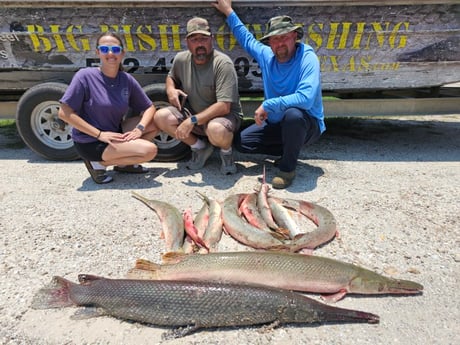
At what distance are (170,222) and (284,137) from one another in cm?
188

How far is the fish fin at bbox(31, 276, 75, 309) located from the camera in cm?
247

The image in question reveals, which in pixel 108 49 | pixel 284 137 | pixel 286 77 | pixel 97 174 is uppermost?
pixel 108 49

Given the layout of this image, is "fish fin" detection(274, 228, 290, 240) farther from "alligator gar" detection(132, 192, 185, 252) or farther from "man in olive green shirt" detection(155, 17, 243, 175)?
"man in olive green shirt" detection(155, 17, 243, 175)

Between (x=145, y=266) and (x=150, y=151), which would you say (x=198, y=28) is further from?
(x=145, y=266)

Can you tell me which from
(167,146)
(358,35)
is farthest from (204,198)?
(358,35)

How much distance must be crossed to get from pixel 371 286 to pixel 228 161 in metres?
2.65

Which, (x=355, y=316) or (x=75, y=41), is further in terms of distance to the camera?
(x=75, y=41)

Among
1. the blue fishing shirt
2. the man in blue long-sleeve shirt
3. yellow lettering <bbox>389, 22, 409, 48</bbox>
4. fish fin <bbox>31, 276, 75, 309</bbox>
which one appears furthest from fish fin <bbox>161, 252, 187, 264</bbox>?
yellow lettering <bbox>389, 22, 409, 48</bbox>

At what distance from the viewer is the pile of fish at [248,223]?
10.2 feet

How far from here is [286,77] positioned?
14.4ft

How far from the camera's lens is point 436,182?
4551mm

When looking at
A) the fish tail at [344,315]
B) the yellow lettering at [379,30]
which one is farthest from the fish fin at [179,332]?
the yellow lettering at [379,30]

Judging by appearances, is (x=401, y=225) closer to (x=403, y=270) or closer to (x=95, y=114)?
(x=403, y=270)

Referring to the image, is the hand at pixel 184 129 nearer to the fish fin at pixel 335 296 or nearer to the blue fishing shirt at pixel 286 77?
the blue fishing shirt at pixel 286 77
